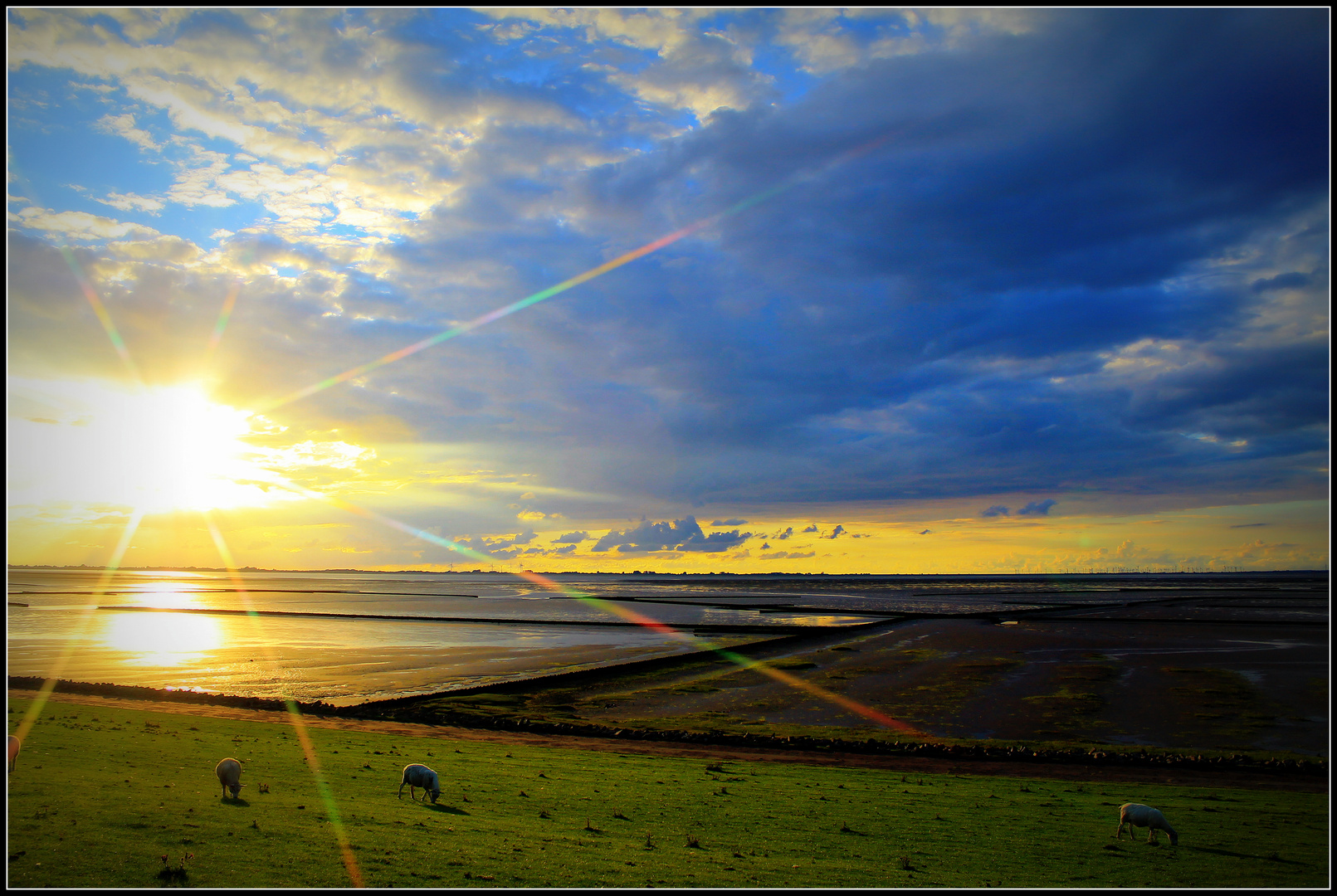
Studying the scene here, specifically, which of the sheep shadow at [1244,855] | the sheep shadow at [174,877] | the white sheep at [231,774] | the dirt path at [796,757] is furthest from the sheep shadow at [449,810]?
the sheep shadow at [1244,855]

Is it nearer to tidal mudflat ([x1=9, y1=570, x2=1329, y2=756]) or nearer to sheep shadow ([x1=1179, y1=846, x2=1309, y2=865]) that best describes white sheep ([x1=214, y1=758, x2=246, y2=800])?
tidal mudflat ([x1=9, y1=570, x2=1329, y2=756])

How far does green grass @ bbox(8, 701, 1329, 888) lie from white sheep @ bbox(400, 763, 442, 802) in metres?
0.49

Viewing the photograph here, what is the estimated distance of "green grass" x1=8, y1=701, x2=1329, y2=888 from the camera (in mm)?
11266

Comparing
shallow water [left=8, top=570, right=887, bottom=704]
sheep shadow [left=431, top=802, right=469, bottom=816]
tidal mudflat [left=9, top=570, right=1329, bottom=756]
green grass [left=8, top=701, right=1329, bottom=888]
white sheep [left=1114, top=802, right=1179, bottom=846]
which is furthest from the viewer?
shallow water [left=8, top=570, right=887, bottom=704]

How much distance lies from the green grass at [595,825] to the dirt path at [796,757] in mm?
1979

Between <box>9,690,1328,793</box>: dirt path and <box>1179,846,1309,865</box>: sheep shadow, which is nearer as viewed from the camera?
<box>1179,846,1309,865</box>: sheep shadow

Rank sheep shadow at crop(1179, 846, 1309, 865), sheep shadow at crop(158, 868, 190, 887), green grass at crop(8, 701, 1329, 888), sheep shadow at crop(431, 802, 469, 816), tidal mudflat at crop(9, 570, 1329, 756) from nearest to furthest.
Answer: sheep shadow at crop(158, 868, 190, 887) → green grass at crop(8, 701, 1329, 888) → sheep shadow at crop(1179, 846, 1309, 865) → sheep shadow at crop(431, 802, 469, 816) → tidal mudflat at crop(9, 570, 1329, 756)

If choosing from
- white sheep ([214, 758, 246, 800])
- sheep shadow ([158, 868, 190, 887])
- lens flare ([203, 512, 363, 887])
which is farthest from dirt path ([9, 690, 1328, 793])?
sheep shadow ([158, 868, 190, 887])

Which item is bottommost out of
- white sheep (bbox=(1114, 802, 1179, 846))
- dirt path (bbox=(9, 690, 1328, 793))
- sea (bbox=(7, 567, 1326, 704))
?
sea (bbox=(7, 567, 1326, 704))

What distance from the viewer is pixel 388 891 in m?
10.0

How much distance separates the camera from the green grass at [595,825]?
11.3 metres

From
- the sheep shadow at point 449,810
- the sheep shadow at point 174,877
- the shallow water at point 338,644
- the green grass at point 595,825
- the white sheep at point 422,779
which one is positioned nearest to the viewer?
the sheep shadow at point 174,877

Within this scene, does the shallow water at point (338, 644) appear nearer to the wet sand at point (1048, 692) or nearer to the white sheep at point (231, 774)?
the wet sand at point (1048, 692)

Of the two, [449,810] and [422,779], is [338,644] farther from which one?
[449,810]
